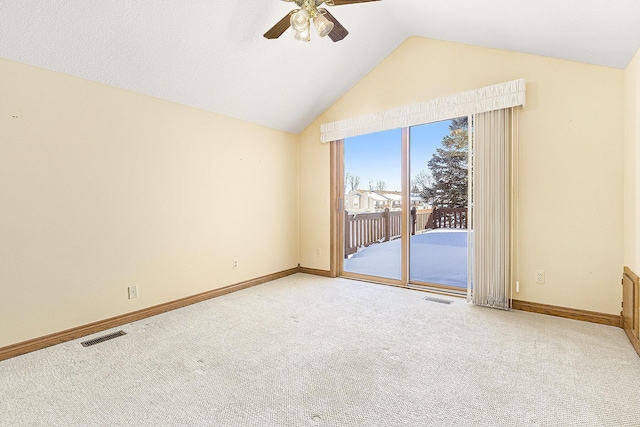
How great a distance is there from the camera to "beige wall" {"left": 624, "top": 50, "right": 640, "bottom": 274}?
2252 millimetres

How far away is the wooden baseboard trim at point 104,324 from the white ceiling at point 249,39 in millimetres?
2051

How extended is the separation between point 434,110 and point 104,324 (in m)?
3.85

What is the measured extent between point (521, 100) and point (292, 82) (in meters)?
2.37

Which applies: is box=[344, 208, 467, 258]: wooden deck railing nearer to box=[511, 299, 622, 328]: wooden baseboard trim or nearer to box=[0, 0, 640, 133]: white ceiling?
box=[511, 299, 622, 328]: wooden baseboard trim

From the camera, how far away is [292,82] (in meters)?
3.59

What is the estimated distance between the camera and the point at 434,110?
3.44 meters

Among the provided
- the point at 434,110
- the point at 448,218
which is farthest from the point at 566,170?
the point at 434,110

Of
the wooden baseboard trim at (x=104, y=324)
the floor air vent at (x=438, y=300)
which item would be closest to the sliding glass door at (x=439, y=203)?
the floor air vent at (x=438, y=300)

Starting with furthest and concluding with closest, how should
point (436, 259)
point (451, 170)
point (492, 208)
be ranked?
1. point (436, 259)
2. point (451, 170)
3. point (492, 208)

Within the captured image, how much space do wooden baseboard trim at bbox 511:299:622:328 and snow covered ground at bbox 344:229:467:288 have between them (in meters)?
0.67

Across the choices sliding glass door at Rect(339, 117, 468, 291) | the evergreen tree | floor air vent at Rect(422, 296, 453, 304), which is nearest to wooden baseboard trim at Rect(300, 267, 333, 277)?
sliding glass door at Rect(339, 117, 468, 291)

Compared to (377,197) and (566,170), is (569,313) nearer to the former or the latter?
(566,170)

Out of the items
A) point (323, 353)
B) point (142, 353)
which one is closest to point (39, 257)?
point (142, 353)

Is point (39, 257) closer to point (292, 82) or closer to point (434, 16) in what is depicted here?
point (292, 82)
